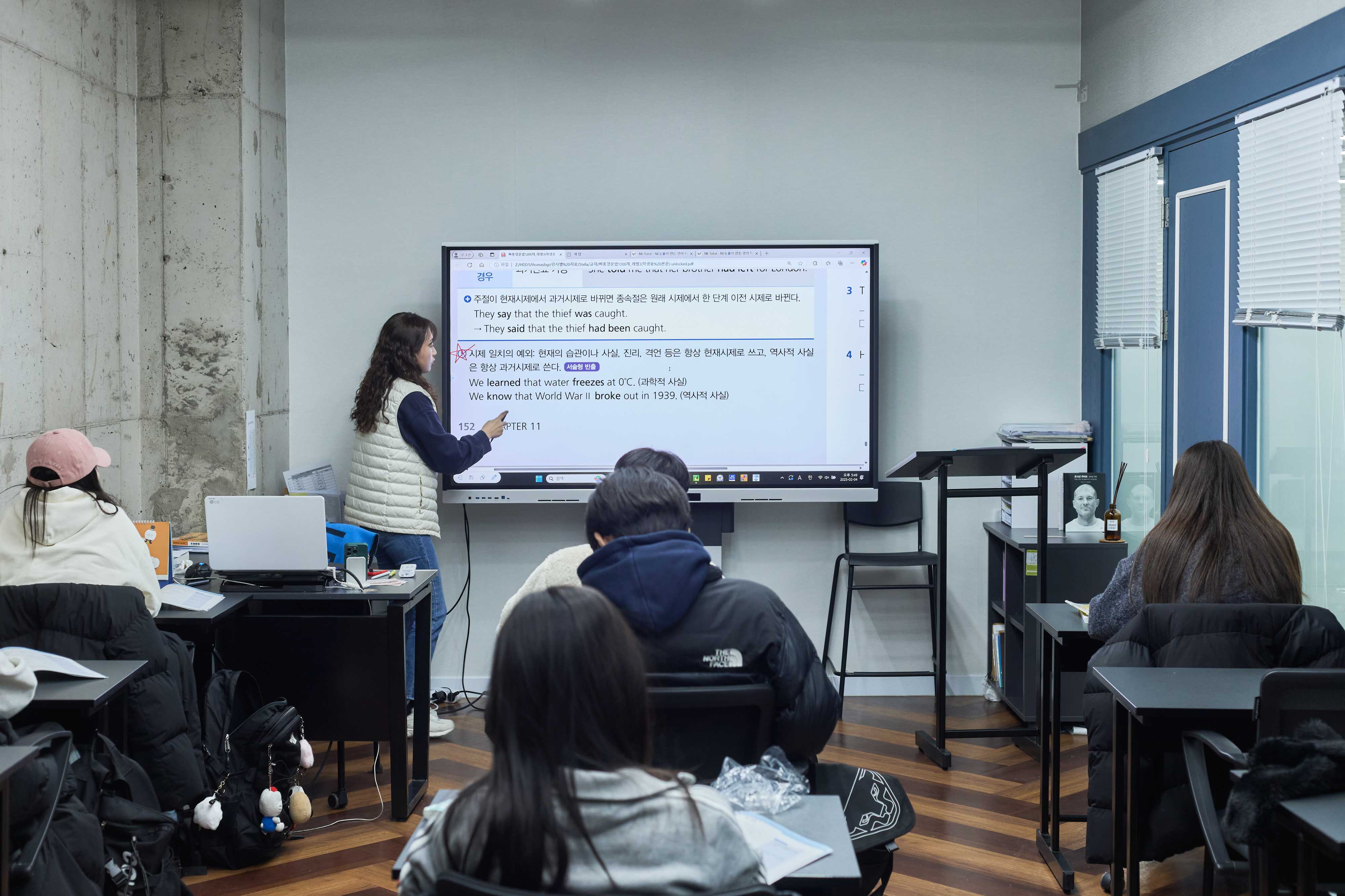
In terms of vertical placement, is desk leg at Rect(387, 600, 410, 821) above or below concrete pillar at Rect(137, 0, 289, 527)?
below

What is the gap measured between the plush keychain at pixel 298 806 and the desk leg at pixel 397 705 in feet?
0.98

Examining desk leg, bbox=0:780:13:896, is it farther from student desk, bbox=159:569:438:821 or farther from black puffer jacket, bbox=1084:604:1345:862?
black puffer jacket, bbox=1084:604:1345:862

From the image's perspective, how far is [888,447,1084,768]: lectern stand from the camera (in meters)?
3.81

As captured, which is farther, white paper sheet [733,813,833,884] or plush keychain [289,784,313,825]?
plush keychain [289,784,313,825]

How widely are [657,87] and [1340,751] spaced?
12.8ft

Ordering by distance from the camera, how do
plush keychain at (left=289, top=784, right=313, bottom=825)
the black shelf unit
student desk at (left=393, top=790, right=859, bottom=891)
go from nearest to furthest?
student desk at (left=393, top=790, right=859, bottom=891) → plush keychain at (left=289, top=784, right=313, bottom=825) → the black shelf unit

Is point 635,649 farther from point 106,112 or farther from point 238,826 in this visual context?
point 106,112

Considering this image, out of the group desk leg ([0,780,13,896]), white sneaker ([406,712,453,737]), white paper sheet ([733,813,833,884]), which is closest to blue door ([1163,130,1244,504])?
white paper sheet ([733,813,833,884])

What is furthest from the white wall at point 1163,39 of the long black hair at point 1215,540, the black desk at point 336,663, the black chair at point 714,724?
the black desk at point 336,663

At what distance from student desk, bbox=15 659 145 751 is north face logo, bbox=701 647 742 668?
4.55ft

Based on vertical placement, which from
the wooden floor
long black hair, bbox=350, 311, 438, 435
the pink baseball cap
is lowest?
the wooden floor

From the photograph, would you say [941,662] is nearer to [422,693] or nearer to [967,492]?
[967,492]

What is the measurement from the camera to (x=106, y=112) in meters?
4.20

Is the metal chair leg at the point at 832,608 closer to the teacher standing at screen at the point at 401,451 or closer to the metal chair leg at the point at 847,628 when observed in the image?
the metal chair leg at the point at 847,628
